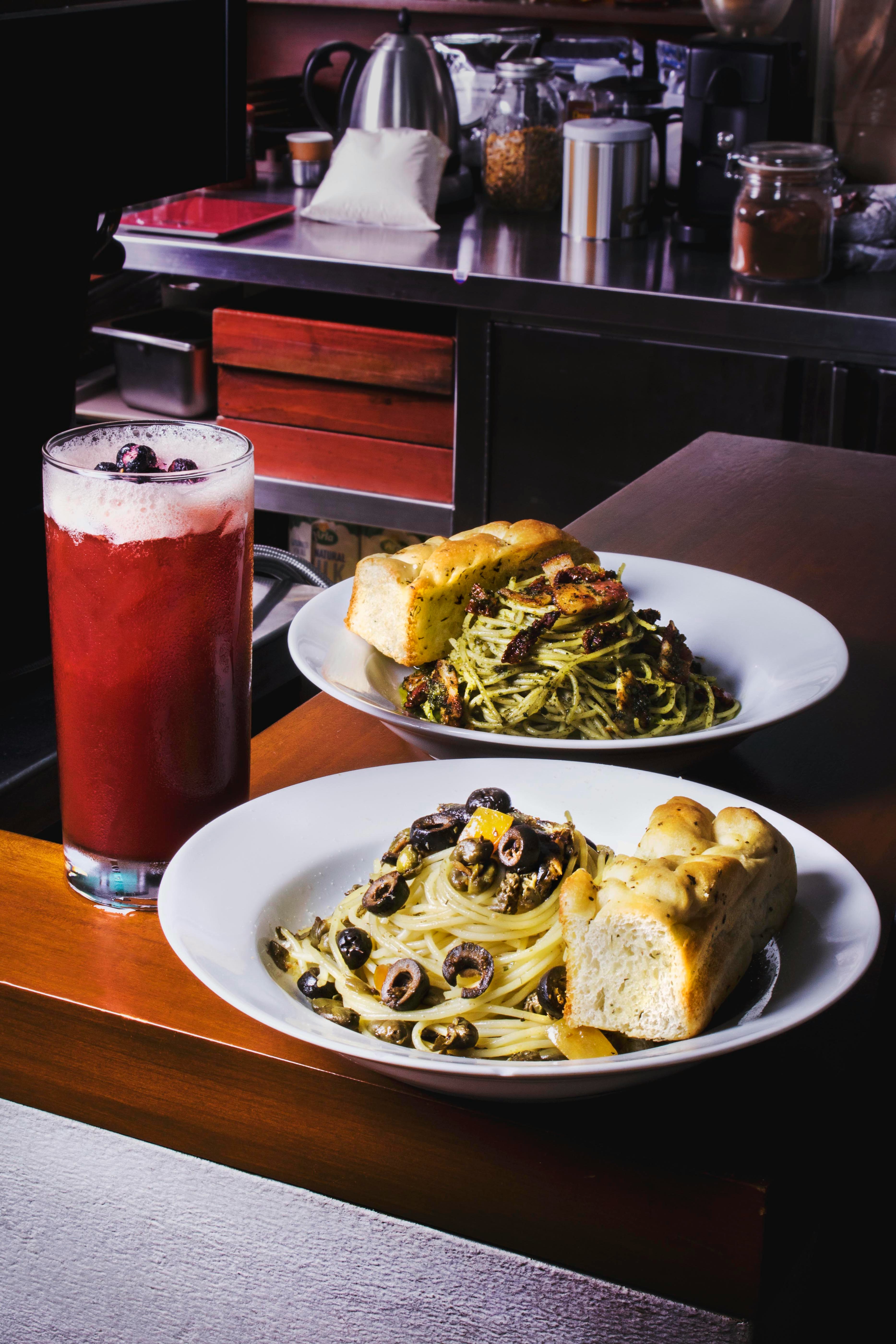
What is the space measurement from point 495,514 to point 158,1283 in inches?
98.1

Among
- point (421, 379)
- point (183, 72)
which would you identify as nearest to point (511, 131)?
point (421, 379)

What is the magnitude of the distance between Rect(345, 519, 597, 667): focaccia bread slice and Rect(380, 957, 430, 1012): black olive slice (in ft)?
1.30

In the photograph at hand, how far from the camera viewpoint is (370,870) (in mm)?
813

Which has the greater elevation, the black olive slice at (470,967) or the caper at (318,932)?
the caper at (318,932)

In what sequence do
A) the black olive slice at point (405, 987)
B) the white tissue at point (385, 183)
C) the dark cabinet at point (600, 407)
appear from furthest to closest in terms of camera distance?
the white tissue at point (385, 183) < the dark cabinet at point (600, 407) < the black olive slice at point (405, 987)

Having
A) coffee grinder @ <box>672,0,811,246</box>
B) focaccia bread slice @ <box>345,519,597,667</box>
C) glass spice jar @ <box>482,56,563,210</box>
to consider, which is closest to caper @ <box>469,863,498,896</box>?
focaccia bread slice @ <box>345,519,597,667</box>

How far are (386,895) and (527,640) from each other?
0.36 meters

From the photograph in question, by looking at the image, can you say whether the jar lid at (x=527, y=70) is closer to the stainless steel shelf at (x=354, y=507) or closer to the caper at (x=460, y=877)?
the stainless steel shelf at (x=354, y=507)

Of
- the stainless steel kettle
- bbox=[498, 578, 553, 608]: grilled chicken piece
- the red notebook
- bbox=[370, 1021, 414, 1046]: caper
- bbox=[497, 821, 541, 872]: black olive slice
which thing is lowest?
bbox=[370, 1021, 414, 1046]: caper

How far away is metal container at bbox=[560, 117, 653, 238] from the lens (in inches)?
125

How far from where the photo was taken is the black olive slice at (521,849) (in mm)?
745

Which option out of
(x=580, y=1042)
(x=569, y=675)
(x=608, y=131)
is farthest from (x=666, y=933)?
(x=608, y=131)

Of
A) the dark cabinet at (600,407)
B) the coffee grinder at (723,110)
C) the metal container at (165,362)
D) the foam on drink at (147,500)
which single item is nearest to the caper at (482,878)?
the foam on drink at (147,500)

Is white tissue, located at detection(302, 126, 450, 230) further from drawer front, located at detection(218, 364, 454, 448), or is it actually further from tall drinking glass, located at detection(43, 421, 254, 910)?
tall drinking glass, located at detection(43, 421, 254, 910)
